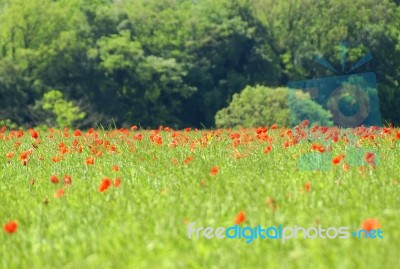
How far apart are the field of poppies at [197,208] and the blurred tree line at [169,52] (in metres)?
36.5

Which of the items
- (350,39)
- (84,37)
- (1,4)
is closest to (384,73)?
(350,39)

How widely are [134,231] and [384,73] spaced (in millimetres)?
48295

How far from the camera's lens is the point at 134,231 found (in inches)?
191

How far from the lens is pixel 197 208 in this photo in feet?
18.4

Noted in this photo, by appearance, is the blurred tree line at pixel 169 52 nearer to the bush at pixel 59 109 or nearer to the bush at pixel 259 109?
the bush at pixel 59 109

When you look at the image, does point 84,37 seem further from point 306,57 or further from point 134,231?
point 134,231

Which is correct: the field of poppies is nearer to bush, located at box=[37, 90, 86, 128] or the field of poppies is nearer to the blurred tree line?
bush, located at box=[37, 90, 86, 128]

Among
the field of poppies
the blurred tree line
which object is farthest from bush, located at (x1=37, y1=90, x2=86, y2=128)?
the field of poppies

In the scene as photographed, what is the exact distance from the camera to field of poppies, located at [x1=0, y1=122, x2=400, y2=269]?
4199 millimetres

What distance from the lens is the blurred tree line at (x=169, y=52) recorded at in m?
47.5

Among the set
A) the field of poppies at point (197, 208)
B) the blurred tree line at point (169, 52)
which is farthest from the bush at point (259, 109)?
the field of poppies at point (197, 208)

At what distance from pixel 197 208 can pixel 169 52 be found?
157 feet

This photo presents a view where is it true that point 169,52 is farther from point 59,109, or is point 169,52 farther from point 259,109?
point 59,109

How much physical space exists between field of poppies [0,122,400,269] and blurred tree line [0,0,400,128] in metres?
36.5
